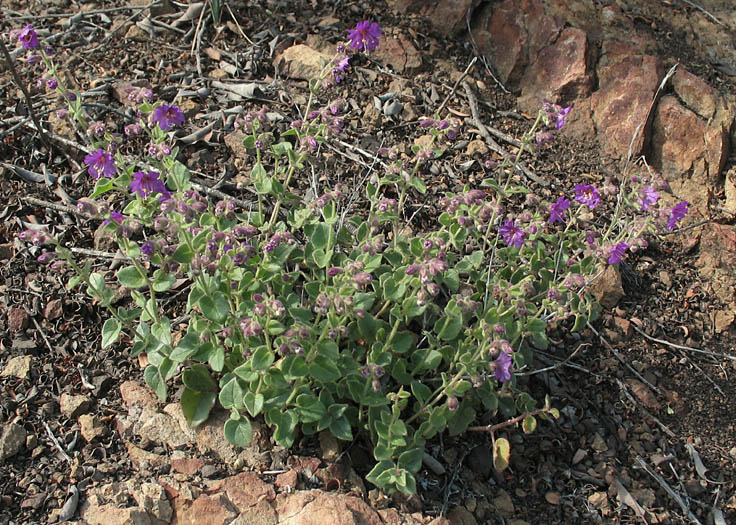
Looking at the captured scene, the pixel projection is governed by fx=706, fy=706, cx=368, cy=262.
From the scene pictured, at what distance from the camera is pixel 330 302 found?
3.46 meters

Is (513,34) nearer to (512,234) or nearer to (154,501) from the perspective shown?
(512,234)

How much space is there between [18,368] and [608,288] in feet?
13.0

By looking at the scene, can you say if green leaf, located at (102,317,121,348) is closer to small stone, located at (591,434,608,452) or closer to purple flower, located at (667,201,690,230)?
small stone, located at (591,434,608,452)

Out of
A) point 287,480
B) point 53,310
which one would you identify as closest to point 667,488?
point 287,480

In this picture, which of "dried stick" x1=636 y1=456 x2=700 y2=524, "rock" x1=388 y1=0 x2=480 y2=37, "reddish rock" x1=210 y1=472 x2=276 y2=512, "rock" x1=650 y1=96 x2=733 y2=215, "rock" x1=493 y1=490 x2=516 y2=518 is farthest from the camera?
"rock" x1=388 y1=0 x2=480 y2=37

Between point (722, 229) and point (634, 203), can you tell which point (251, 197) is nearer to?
point (634, 203)

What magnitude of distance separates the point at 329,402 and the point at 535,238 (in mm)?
1635

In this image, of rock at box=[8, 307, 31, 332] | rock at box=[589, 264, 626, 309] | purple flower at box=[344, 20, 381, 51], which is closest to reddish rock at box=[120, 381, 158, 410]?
rock at box=[8, 307, 31, 332]

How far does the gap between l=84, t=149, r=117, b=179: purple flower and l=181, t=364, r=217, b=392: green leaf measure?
3.86 ft

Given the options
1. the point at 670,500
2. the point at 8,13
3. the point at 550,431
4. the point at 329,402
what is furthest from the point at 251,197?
the point at 670,500

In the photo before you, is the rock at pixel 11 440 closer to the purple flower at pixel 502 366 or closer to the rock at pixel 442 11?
the purple flower at pixel 502 366

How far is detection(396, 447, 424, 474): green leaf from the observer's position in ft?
12.4

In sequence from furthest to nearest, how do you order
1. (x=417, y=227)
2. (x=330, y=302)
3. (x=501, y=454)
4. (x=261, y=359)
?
(x=417, y=227), (x=501, y=454), (x=261, y=359), (x=330, y=302)

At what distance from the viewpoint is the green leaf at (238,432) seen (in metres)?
3.75
